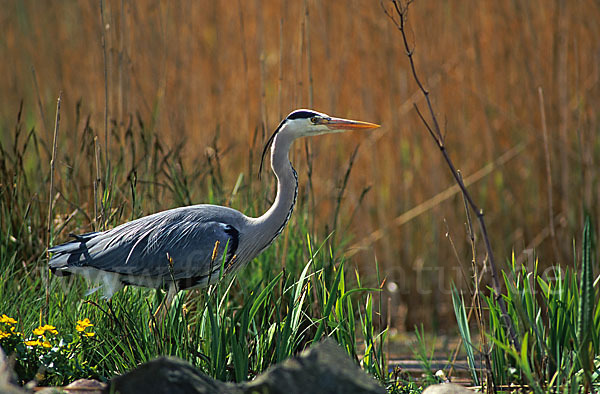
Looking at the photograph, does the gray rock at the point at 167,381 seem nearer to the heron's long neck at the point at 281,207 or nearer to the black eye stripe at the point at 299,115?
the heron's long neck at the point at 281,207

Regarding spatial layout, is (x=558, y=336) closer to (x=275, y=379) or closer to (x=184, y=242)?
(x=275, y=379)

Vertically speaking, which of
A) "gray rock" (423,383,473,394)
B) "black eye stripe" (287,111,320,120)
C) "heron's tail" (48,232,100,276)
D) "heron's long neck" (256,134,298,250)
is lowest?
"gray rock" (423,383,473,394)

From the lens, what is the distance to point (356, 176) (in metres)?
5.61

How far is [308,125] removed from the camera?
3408 millimetres

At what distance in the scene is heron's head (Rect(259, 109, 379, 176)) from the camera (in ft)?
11.1

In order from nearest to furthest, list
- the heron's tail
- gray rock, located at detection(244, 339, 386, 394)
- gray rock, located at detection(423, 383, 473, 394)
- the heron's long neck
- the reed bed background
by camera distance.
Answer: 1. gray rock, located at detection(244, 339, 386, 394)
2. gray rock, located at detection(423, 383, 473, 394)
3. the heron's tail
4. the heron's long neck
5. the reed bed background

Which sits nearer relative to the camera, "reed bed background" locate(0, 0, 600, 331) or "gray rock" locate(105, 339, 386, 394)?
"gray rock" locate(105, 339, 386, 394)

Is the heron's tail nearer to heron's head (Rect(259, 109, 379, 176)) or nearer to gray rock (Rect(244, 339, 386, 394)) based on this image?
heron's head (Rect(259, 109, 379, 176))

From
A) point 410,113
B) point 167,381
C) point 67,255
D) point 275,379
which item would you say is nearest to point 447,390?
point 275,379

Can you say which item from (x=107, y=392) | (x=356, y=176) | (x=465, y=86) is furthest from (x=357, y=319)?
(x=107, y=392)

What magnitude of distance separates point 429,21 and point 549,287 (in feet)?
9.55

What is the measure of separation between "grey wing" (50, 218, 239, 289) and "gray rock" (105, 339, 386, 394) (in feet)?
3.71

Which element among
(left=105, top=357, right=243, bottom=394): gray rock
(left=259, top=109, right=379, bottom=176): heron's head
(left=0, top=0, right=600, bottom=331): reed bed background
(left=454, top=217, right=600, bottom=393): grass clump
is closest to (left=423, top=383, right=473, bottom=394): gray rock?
(left=454, top=217, right=600, bottom=393): grass clump

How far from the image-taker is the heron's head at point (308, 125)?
3385 millimetres
